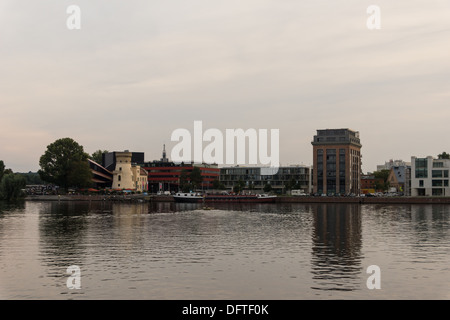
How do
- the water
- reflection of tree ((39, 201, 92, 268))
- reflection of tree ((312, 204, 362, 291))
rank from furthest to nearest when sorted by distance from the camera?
reflection of tree ((39, 201, 92, 268)) < reflection of tree ((312, 204, 362, 291)) < the water

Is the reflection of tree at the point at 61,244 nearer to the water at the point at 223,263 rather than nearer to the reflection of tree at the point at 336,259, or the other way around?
the water at the point at 223,263

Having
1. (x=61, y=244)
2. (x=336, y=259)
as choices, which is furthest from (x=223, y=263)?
(x=61, y=244)

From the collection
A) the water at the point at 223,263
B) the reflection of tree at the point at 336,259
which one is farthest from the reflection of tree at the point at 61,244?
the reflection of tree at the point at 336,259

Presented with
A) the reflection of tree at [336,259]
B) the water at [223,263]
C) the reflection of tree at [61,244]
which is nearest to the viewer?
the water at [223,263]

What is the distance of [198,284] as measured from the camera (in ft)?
125

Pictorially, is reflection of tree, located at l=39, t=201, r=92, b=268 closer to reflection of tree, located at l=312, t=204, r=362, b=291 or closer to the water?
the water

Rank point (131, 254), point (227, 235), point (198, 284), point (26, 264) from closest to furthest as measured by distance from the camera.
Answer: point (198, 284)
point (26, 264)
point (131, 254)
point (227, 235)

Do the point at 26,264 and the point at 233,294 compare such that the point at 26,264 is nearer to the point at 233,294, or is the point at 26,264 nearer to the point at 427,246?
the point at 233,294

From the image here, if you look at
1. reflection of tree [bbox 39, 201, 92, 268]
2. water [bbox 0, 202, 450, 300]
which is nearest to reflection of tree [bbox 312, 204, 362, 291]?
water [bbox 0, 202, 450, 300]

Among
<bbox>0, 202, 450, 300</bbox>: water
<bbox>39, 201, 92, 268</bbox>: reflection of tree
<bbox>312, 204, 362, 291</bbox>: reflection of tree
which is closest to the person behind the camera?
<bbox>0, 202, 450, 300</bbox>: water

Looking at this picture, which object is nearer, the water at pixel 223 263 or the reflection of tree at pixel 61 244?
the water at pixel 223 263

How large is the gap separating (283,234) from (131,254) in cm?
2842
